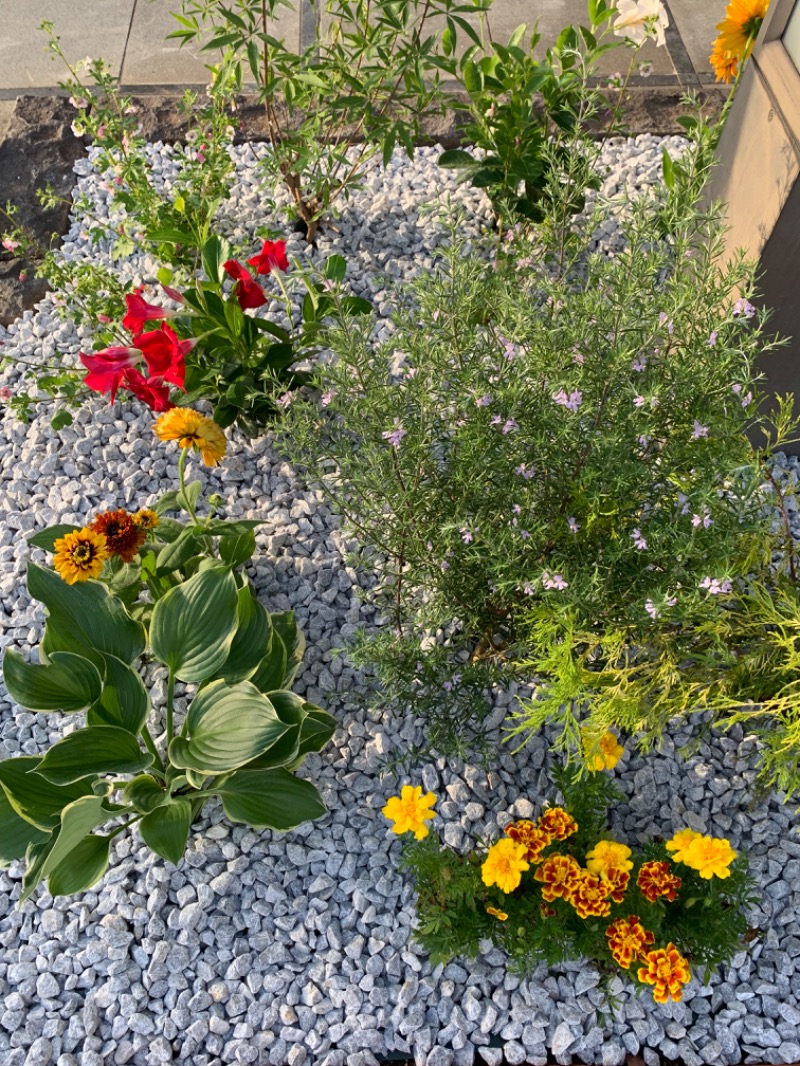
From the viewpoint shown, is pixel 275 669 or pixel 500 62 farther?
pixel 500 62

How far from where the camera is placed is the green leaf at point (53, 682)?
1.90 meters

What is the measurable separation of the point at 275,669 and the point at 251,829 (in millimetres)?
331

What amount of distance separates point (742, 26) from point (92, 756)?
2.53m

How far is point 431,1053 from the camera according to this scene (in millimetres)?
1763

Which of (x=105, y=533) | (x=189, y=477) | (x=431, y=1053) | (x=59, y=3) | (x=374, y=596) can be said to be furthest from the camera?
(x=59, y=3)

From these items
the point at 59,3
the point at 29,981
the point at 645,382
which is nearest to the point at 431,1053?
the point at 29,981

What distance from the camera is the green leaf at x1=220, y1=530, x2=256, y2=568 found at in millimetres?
2145

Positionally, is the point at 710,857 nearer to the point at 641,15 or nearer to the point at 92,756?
the point at 92,756

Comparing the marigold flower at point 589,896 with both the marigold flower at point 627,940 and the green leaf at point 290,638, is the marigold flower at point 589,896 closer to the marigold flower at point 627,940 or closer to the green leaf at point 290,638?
the marigold flower at point 627,940

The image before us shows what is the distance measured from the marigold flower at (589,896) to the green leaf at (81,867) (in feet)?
2.87

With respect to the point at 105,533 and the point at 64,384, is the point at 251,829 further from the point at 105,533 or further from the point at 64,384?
the point at 64,384

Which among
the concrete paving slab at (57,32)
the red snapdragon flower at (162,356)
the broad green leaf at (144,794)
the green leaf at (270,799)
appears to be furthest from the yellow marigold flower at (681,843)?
the concrete paving slab at (57,32)

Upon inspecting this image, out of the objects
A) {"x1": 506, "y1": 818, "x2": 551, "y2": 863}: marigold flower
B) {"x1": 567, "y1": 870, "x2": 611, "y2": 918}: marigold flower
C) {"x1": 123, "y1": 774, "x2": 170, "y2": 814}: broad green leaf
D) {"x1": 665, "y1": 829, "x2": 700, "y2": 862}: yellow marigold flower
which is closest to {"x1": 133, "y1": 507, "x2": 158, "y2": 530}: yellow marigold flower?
{"x1": 123, "y1": 774, "x2": 170, "y2": 814}: broad green leaf

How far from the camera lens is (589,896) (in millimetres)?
1714
